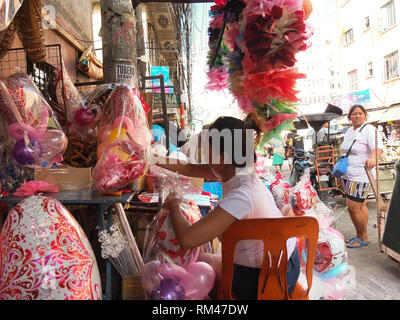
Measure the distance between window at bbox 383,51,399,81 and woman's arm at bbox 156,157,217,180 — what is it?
55.3 feet

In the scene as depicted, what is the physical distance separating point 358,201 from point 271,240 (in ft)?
10.4

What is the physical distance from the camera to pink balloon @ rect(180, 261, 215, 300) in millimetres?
1621

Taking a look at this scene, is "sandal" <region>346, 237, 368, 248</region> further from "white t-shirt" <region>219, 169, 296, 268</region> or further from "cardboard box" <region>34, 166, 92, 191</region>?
"cardboard box" <region>34, 166, 92, 191</region>

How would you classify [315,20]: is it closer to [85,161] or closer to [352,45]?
[85,161]

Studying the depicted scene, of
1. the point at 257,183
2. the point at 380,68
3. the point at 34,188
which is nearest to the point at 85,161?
the point at 34,188

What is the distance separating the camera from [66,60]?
5266 millimetres

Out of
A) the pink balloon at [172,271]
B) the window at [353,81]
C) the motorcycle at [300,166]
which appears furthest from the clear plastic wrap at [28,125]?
the window at [353,81]

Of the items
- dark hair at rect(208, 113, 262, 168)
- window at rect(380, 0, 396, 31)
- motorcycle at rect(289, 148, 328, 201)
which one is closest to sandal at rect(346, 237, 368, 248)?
motorcycle at rect(289, 148, 328, 201)

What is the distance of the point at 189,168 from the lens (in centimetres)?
215

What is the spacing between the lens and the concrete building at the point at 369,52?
51.4 feet

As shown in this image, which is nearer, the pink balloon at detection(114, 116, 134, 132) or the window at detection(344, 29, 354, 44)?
the pink balloon at detection(114, 116, 134, 132)

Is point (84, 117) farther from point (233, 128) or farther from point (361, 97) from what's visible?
point (361, 97)

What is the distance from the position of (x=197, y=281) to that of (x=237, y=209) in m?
0.50

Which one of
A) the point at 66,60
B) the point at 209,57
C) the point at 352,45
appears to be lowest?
the point at 209,57
